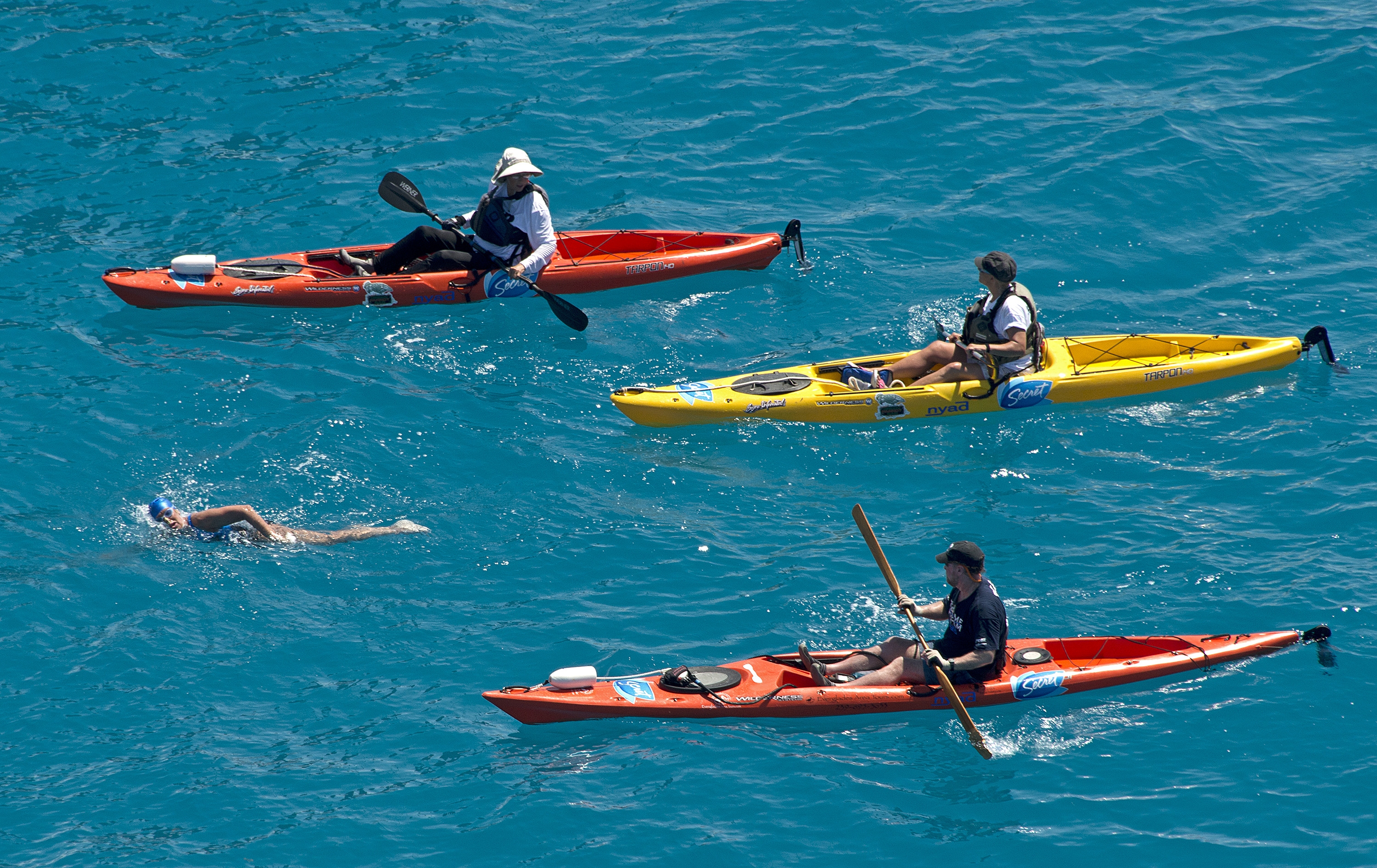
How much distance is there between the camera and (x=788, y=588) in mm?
10125

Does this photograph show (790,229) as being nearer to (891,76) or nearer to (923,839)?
(891,76)

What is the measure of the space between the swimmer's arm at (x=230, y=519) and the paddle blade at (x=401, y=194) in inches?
179

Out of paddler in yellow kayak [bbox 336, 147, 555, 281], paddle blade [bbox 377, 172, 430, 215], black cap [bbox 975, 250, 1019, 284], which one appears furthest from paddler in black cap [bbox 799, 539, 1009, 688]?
paddle blade [bbox 377, 172, 430, 215]

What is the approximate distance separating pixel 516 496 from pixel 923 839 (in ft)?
15.3

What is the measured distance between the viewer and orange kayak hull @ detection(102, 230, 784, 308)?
13.5 meters

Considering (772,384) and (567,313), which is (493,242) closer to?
(567,313)

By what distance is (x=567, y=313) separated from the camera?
13.5 metres

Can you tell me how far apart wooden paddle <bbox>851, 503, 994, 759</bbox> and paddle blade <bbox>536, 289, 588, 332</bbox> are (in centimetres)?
451

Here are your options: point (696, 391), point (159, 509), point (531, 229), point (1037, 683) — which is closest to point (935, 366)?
point (696, 391)

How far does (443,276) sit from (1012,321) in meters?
5.96

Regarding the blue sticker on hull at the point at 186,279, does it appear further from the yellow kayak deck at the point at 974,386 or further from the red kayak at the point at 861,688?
the red kayak at the point at 861,688

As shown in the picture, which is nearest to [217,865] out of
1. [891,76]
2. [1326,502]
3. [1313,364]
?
[1326,502]

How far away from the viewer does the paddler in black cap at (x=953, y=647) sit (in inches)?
353

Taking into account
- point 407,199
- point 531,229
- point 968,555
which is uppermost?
point 407,199
